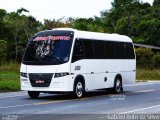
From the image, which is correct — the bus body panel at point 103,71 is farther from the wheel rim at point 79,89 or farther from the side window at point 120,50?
the wheel rim at point 79,89

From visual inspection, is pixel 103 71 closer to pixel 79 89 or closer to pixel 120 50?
pixel 120 50

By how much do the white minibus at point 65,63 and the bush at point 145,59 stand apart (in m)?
38.2

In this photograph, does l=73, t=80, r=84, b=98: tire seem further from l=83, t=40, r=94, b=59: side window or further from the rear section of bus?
l=83, t=40, r=94, b=59: side window

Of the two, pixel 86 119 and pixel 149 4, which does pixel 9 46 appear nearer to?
pixel 149 4

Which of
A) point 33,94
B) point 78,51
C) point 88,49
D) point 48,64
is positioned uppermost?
point 88,49

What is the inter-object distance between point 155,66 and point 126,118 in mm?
51217

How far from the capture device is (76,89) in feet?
70.2

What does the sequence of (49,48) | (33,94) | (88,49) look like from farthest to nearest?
(88,49), (33,94), (49,48)

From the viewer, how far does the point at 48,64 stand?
20891 millimetres

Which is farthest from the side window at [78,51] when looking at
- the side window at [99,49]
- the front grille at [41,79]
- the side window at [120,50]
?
the side window at [120,50]

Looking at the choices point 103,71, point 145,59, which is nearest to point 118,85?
point 103,71

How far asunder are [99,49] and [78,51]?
237cm

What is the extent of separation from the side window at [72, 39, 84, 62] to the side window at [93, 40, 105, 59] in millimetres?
1496

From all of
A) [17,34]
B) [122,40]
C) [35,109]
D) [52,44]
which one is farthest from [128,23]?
[35,109]
